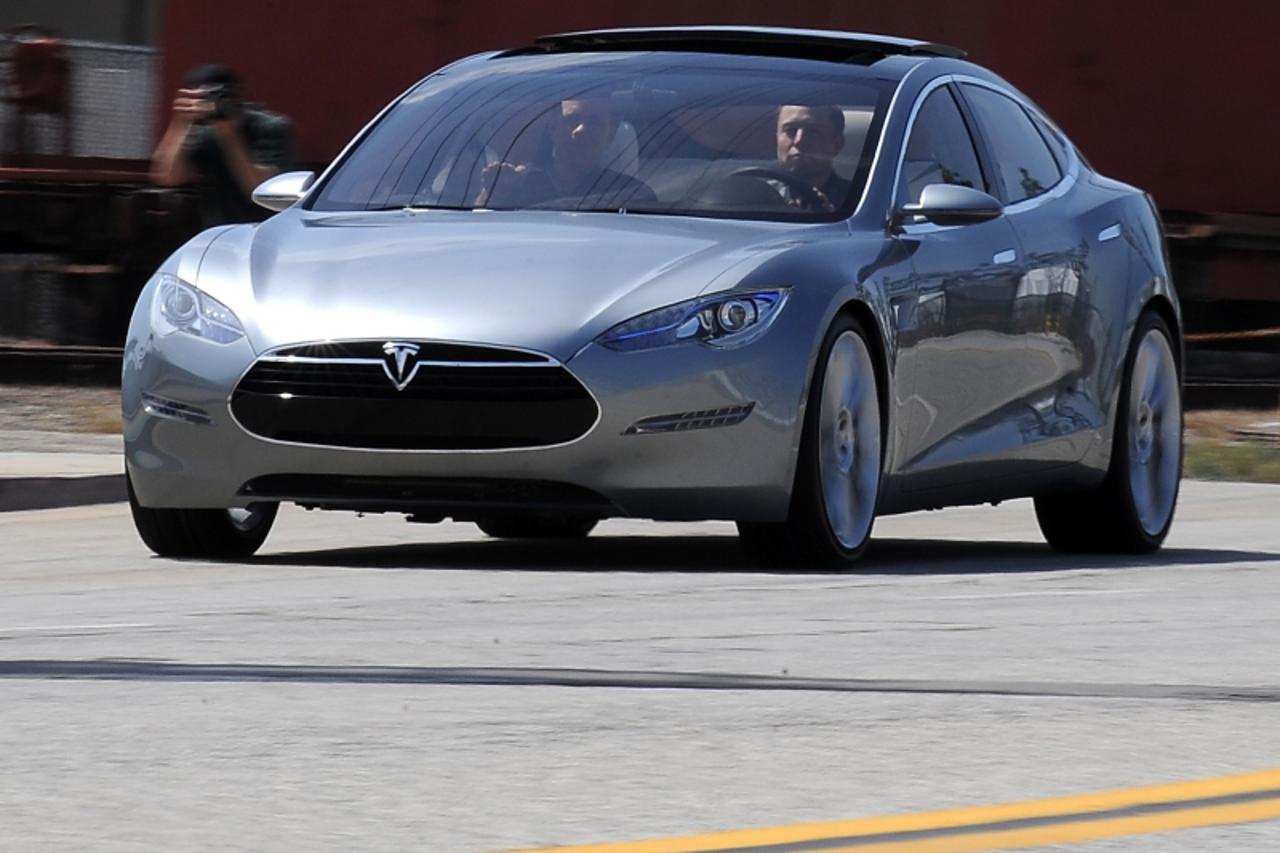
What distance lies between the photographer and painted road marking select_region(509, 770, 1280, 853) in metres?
4.24

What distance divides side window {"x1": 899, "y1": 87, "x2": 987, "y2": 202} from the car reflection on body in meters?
0.01

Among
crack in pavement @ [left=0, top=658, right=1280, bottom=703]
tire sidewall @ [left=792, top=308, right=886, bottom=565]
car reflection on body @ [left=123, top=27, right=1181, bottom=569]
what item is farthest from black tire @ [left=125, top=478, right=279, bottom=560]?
crack in pavement @ [left=0, top=658, right=1280, bottom=703]

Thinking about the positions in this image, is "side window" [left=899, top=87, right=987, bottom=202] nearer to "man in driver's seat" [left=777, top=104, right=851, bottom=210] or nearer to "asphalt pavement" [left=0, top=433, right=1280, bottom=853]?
"man in driver's seat" [left=777, top=104, right=851, bottom=210]

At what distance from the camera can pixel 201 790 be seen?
4.60 metres

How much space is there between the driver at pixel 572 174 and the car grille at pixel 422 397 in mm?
1036

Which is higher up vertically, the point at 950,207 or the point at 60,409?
the point at 950,207

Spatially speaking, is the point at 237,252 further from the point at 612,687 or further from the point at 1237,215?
the point at 1237,215

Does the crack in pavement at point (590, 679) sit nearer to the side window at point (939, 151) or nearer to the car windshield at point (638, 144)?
the car windshield at point (638, 144)

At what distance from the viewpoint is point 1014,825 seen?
4434 millimetres

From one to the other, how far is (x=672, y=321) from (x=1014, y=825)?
3806 mm

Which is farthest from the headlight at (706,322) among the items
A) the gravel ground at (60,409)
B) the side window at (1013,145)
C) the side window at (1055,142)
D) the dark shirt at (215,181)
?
the gravel ground at (60,409)

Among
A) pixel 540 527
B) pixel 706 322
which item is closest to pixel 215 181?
pixel 540 527

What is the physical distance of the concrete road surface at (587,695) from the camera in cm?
450

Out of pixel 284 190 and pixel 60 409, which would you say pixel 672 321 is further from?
pixel 60 409
